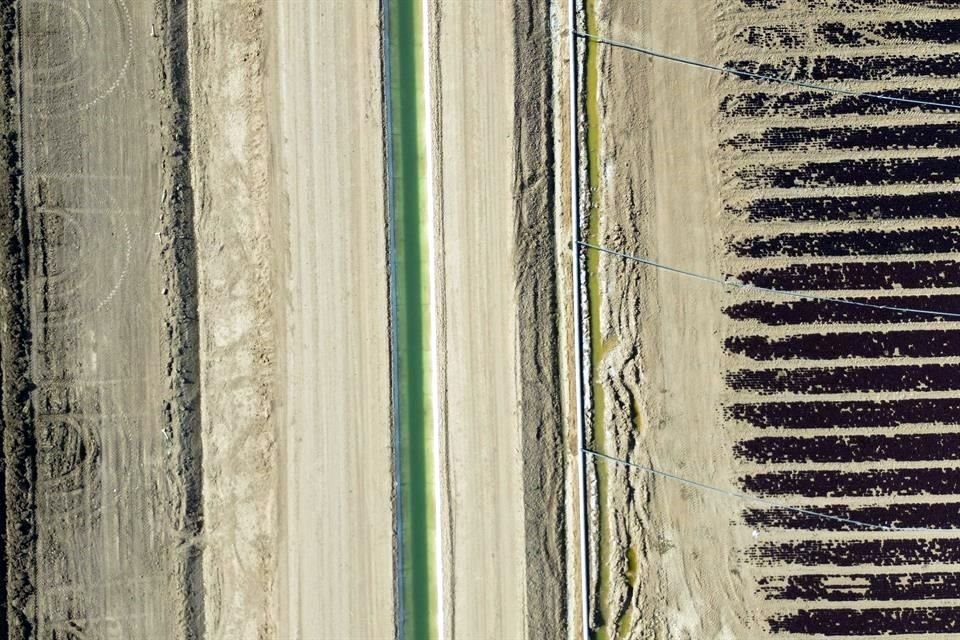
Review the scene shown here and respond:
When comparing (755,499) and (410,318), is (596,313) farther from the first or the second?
(755,499)

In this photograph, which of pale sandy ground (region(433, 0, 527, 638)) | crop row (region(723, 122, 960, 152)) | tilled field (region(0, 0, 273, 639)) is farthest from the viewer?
tilled field (region(0, 0, 273, 639))

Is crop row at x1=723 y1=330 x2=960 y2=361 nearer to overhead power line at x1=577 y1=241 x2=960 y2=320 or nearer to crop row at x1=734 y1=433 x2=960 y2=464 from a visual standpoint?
overhead power line at x1=577 y1=241 x2=960 y2=320

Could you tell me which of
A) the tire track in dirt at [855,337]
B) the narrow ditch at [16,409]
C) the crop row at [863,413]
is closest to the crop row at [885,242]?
the tire track in dirt at [855,337]

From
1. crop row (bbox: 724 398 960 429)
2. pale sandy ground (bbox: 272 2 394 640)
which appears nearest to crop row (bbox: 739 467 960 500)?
crop row (bbox: 724 398 960 429)

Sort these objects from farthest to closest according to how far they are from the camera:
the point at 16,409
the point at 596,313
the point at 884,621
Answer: the point at 16,409
the point at 596,313
the point at 884,621

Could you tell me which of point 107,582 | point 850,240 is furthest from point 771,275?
point 107,582

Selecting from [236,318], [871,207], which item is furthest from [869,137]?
[236,318]

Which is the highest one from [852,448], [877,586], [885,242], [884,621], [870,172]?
[870,172]
